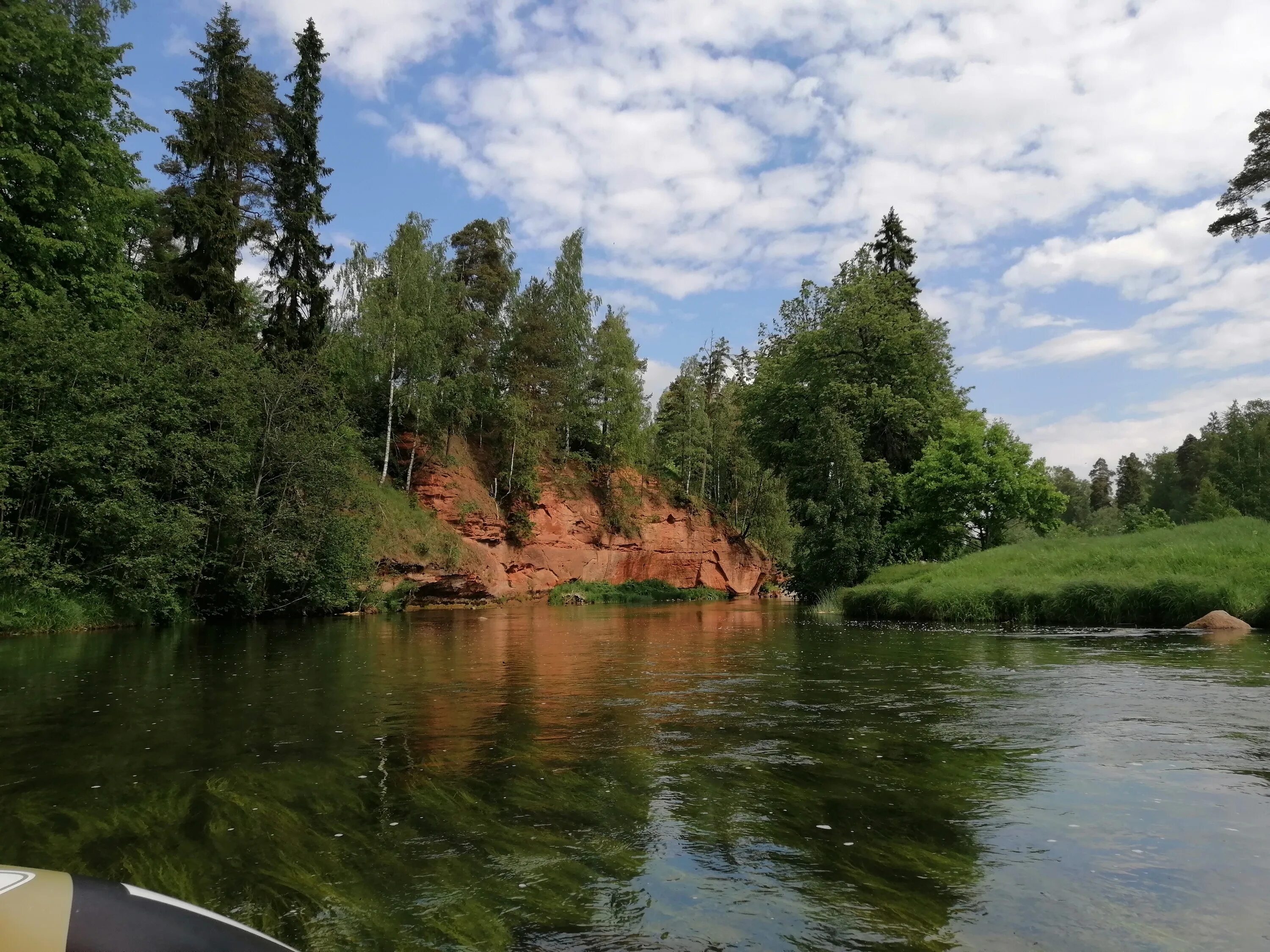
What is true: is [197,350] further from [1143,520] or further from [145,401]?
[1143,520]

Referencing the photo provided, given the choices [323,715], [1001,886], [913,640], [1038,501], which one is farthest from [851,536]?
[1001,886]

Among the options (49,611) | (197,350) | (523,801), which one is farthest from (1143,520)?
(523,801)

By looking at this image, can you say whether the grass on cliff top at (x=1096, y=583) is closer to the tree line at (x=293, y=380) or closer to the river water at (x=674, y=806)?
the tree line at (x=293, y=380)

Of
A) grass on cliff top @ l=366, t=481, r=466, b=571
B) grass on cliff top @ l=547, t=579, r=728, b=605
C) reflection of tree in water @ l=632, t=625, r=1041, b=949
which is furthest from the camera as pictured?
grass on cliff top @ l=547, t=579, r=728, b=605

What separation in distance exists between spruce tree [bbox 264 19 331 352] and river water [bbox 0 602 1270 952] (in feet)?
89.5

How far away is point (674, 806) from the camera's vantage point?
5.78 m

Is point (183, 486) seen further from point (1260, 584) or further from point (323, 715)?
point (1260, 584)

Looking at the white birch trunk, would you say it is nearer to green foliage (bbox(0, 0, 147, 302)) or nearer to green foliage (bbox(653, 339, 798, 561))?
green foliage (bbox(0, 0, 147, 302))

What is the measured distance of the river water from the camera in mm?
3861

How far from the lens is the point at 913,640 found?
749 inches

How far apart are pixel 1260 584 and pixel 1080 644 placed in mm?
6205

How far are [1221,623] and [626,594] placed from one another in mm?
39491

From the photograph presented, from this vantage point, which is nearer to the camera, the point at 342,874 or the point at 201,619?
the point at 342,874

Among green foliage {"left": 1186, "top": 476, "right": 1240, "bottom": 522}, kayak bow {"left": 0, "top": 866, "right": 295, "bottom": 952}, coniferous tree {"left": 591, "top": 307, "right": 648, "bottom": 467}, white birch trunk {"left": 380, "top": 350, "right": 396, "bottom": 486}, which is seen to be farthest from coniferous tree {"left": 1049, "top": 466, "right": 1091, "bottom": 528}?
kayak bow {"left": 0, "top": 866, "right": 295, "bottom": 952}
